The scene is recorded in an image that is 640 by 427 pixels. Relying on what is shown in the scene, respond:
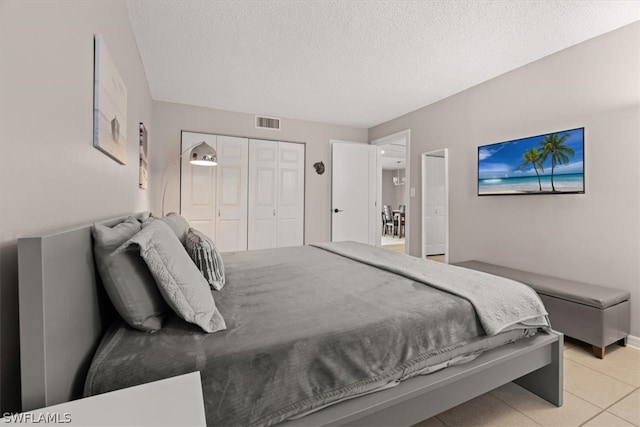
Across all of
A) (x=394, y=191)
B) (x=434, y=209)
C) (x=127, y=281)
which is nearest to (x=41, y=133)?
(x=127, y=281)

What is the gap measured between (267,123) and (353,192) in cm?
193

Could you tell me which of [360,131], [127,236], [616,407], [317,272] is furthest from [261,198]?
[616,407]

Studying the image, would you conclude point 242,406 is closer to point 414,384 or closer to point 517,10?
point 414,384

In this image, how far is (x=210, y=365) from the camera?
0.89 m

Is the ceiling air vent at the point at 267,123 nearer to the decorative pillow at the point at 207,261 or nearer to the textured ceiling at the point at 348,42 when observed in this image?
the textured ceiling at the point at 348,42

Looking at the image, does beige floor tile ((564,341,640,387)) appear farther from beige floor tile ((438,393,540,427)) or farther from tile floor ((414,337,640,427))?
beige floor tile ((438,393,540,427))

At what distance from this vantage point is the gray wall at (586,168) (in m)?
2.37

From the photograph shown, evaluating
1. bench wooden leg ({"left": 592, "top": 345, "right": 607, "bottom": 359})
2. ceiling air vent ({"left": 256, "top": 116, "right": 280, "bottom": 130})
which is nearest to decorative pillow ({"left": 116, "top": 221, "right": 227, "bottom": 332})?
bench wooden leg ({"left": 592, "top": 345, "right": 607, "bottom": 359})

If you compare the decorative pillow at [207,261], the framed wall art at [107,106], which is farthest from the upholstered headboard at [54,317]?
the framed wall art at [107,106]

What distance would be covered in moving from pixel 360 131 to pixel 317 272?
431 centimetres

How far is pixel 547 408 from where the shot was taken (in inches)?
63.4

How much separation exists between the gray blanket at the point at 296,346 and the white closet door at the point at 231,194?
311cm

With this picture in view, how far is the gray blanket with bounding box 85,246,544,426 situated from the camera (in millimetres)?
883

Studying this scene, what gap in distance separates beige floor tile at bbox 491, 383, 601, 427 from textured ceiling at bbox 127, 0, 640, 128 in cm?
263
